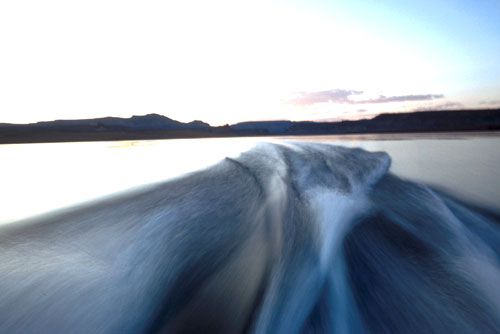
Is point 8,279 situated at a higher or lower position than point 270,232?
higher

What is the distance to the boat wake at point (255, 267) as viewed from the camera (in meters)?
0.94

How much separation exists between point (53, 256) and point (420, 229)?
1.93 meters

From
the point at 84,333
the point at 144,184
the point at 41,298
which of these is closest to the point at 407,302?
the point at 84,333

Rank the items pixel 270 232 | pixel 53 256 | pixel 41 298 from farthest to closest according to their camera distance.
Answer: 1. pixel 270 232
2. pixel 53 256
3. pixel 41 298

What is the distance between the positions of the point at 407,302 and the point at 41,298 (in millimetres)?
Answer: 1328

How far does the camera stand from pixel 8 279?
3.59 ft

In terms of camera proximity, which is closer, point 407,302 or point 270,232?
point 407,302

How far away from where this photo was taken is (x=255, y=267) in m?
1.24

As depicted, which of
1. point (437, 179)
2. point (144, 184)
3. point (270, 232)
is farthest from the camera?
point (437, 179)

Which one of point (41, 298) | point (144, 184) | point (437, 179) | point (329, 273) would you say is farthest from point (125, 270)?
point (437, 179)

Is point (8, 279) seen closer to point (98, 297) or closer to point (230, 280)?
point (98, 297)

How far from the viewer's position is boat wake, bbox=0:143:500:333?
3.08 feet

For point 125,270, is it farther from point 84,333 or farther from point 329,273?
point 329,273

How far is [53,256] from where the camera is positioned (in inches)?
50.3
